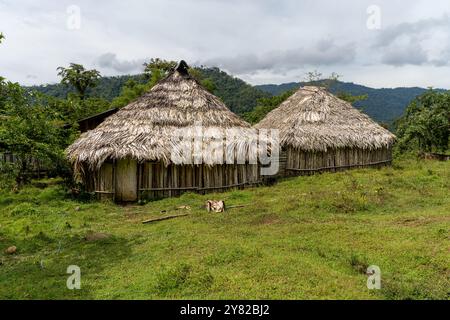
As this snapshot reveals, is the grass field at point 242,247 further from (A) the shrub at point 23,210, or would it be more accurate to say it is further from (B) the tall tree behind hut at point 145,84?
(B) the tall tree behind hut at point 145,84

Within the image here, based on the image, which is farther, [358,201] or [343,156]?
[343,156]

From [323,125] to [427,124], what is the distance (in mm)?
10194

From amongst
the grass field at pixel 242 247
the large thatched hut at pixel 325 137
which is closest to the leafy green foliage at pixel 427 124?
the large thatched hut at pixel 325 137

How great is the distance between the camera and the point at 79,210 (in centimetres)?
1197

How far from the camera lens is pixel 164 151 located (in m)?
13.7

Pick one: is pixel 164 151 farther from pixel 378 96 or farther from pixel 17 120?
pixel 378 96

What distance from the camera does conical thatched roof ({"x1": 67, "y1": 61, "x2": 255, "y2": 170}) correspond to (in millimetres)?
13445

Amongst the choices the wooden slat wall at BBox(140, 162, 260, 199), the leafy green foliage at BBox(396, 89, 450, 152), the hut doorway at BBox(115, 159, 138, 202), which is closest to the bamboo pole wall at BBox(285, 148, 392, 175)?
the wooden slat wall at BBox(140, 162, 260, 199)

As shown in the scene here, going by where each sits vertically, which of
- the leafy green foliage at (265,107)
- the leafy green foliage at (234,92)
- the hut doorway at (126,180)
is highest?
the leafy green foliage at (234,92)

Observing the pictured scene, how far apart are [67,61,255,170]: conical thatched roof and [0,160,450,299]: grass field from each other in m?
1.88

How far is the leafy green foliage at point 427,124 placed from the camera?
24.5m

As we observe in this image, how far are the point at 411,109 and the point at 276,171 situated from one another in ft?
53.0
